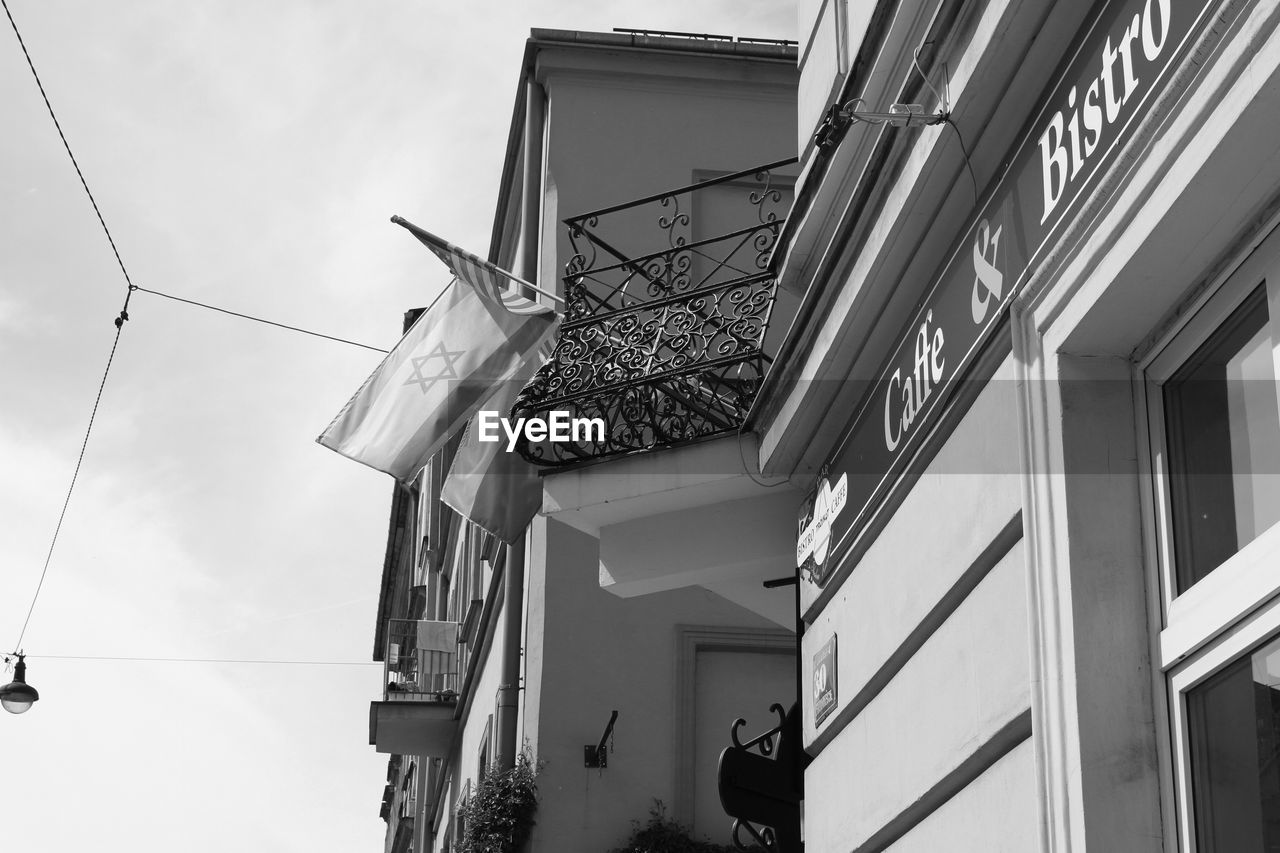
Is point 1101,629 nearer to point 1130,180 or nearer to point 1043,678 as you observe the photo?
point 1043,678

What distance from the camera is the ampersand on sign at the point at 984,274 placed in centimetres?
462

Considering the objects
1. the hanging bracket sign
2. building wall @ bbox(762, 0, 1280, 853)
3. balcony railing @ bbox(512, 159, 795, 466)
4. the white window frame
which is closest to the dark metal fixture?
balcony railing @ bbox(512, 159, 795, 466)

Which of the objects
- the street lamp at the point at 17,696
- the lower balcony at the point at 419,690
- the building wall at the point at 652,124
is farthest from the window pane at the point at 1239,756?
the street lamp at the point at 17,696

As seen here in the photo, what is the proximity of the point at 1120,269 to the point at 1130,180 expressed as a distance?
0.21m

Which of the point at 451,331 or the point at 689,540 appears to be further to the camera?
the point at 451,331

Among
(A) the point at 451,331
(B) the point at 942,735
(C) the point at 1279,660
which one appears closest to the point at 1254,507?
(C) the point at 1279,660

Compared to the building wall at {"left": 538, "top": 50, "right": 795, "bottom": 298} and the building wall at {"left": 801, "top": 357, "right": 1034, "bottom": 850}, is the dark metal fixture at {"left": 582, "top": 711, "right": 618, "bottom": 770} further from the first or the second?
the building wall at {"left": 801, "top": 357, "right": 1034, "bottom": 850}

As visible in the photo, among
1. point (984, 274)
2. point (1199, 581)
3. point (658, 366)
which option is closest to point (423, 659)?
point (658, 366)

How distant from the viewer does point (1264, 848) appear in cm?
344

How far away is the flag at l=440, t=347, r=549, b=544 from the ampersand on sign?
567 centimetres

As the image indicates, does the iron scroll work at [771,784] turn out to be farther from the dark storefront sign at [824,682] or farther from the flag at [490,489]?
the flag at [490,489]

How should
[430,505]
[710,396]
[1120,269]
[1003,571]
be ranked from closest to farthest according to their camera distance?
[1120,269]
[1003,571]
[710,396]
[430,505]

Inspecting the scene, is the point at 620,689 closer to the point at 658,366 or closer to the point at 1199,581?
the point at 658,366

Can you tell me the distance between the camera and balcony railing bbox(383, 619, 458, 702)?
20.7 meters
